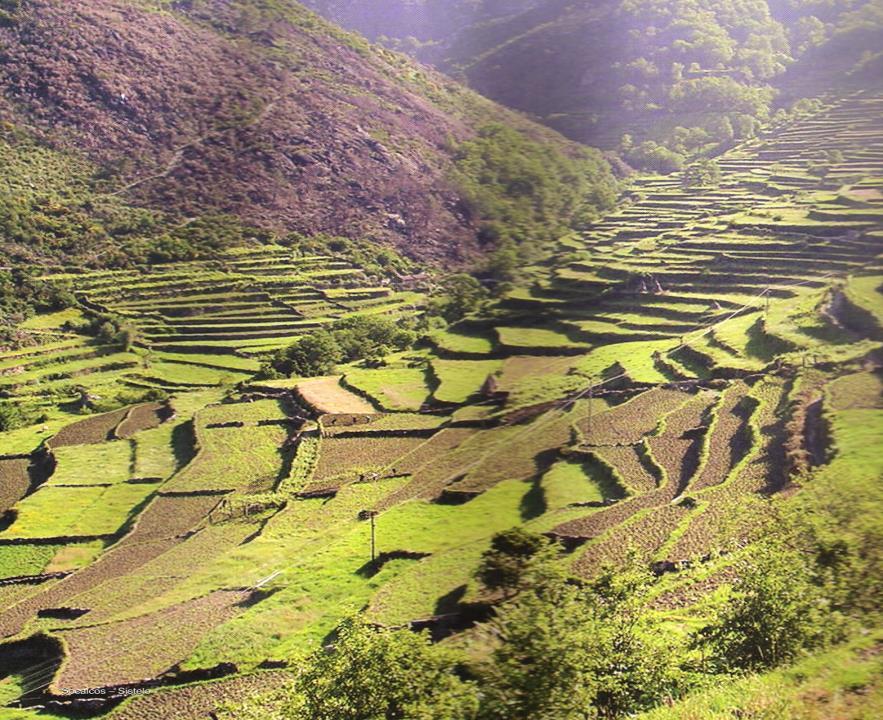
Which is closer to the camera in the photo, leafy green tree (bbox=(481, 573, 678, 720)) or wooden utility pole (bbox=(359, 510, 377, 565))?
leafy green tree (bbox=(481, 573, 678, 720))

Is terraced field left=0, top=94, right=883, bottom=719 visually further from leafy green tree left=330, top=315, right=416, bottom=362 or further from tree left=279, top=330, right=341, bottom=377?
tree left=279, top=330, right=341, bottom=377

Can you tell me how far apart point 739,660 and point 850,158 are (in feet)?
29.7

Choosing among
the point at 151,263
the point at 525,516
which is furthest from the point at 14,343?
the point at 525,516

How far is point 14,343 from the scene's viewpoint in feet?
96.5

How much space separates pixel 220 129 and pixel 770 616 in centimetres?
1826

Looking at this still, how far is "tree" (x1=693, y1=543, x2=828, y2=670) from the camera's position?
6320 mm

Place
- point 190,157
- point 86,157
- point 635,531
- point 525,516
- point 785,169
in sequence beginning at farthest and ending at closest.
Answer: point 86,157
point 190,157
point 785,169
point 635,531
point 525,516

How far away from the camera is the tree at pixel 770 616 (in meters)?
6.32

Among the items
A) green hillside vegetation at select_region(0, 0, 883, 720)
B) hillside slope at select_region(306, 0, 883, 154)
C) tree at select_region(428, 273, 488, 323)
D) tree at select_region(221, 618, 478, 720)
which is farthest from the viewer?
hillside slope at select_region(306, 0, 883, 154)

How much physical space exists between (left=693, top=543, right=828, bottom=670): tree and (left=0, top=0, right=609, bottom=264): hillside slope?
4.07 metres

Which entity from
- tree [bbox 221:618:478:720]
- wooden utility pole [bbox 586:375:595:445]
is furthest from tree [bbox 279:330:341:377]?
wooden utility pole [bbox 586:375:595:445]

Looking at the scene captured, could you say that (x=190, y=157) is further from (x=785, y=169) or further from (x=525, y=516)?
(x=525, y=516)

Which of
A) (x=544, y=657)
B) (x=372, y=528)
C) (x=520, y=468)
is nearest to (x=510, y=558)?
(x=520, y=468)

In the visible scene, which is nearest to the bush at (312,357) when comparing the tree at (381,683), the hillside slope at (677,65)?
the hillside slope at (677,65)
